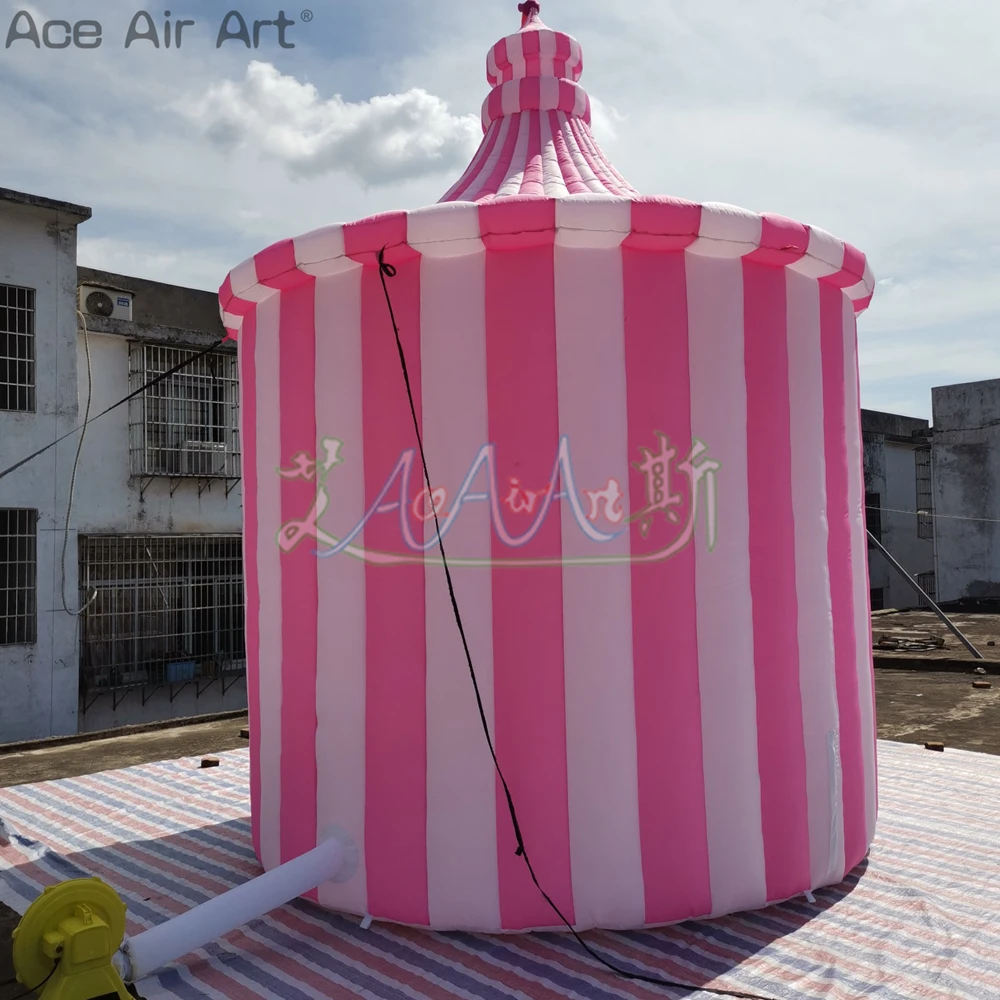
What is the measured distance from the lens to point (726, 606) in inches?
137

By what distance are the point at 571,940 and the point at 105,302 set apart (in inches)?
426

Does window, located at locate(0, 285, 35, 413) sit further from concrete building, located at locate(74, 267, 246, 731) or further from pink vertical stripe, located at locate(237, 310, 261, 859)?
pink vertical stripe, located at locate(237, 310, 261, 859)

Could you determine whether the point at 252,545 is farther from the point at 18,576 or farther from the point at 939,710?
the point at 18,576

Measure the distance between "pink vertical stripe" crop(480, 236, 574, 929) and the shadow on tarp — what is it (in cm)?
20

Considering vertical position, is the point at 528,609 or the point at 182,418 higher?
the point at 182,418

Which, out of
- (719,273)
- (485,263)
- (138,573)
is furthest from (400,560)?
(138,573)

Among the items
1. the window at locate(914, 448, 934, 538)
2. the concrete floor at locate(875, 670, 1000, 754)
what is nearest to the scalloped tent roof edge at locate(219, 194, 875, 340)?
the concrete floor at locate(875, 670, 1000, 754)

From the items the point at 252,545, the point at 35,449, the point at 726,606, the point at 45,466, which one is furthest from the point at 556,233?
the point at 45,466

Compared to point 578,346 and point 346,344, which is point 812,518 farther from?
point 346,344

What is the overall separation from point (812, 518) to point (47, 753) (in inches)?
224

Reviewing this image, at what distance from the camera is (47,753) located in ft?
22.3

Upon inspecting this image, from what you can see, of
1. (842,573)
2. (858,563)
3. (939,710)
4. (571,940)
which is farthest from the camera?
(939,710)

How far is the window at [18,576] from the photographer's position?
10445 mm

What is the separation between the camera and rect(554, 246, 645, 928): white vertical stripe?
3.33 metres
